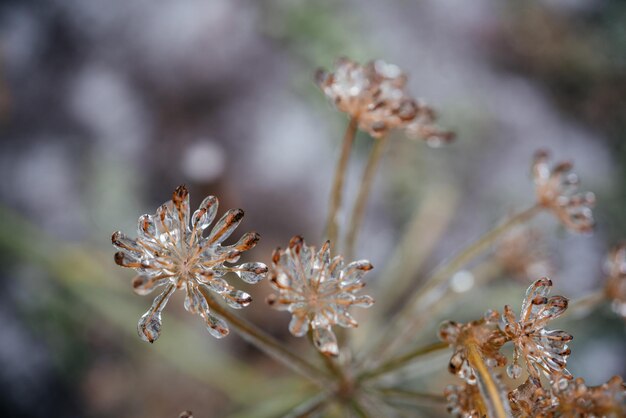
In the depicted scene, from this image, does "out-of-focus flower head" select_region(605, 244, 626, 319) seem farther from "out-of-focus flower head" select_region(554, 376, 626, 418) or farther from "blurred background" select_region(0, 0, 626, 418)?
"blurred background" select_region(0, 0, 626, 418)

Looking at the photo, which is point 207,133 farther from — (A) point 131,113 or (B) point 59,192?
(B) point 59,192

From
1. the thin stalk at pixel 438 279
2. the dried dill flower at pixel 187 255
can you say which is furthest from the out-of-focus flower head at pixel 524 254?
the dried dill flower at pixel 187 255

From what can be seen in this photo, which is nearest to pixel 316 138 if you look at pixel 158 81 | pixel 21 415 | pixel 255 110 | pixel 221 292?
pixel 255 110

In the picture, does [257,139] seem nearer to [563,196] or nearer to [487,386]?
[563,196]

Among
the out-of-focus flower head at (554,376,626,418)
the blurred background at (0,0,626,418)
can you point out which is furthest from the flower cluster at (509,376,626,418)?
the blurred background at (0,0,626,418)

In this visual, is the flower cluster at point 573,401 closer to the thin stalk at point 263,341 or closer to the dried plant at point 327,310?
the dried plant at point 327,310

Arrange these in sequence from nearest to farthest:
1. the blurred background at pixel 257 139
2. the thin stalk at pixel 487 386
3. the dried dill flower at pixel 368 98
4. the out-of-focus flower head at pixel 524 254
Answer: the thin stalk at pixel 487 386 < the dried dill flower at pixel 368 98 < the out-of-focus flower head at pixel 524 254 < the blurred background at pixel 257 139
